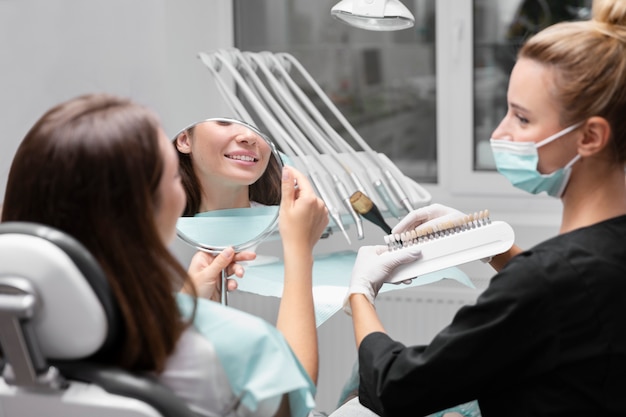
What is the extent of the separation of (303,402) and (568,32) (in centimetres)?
66

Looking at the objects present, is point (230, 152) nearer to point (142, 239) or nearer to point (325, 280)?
point (325, 280)

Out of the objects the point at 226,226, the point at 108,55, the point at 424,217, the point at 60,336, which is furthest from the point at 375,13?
the point at 60,336

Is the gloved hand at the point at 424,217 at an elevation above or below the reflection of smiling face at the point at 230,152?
below

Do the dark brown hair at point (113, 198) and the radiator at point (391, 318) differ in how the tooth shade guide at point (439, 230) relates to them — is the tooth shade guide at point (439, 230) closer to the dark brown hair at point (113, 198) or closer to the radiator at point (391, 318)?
the dark brown hair at point (113, 198)

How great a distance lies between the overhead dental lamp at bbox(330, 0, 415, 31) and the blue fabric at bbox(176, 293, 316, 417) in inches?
32.4

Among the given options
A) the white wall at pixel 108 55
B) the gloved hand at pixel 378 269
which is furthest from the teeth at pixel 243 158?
the white wall at pixel 108 55

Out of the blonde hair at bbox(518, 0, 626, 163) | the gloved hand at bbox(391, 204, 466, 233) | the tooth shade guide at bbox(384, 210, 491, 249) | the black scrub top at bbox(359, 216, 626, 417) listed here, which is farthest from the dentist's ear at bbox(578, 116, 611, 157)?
the gloved hand at bbox(391, 204, 466, 233)

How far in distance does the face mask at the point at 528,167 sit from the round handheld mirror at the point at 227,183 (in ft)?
1.29

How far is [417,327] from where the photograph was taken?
8.48 feet

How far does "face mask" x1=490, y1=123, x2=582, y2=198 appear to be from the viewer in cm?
129

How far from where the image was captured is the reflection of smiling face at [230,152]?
1.53 m

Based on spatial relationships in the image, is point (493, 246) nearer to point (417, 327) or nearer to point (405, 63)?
point (417, 327)

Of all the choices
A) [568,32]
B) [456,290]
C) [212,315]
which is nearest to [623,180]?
[568,32]

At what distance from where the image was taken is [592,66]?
121cm
